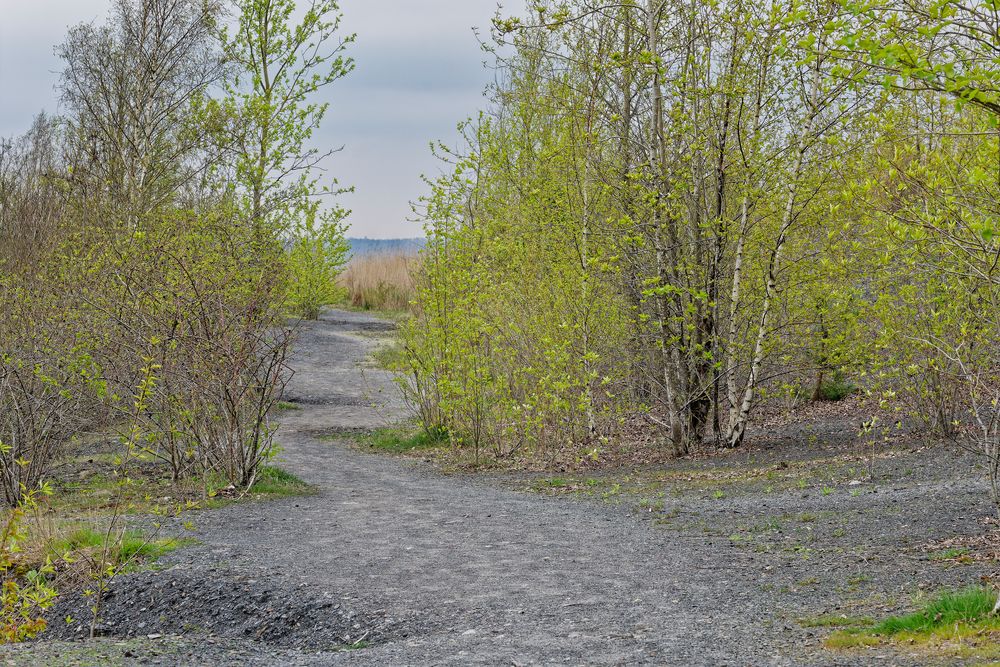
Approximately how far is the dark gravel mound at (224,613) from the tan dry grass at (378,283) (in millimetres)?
30746

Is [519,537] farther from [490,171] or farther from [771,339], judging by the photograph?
[490,171]

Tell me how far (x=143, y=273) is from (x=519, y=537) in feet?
16.8

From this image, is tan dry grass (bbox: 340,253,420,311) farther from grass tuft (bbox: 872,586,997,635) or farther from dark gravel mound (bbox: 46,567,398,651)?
grass tuft (bbox: 872,586,997,635)

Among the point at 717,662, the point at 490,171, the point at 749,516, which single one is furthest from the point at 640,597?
the point at 490,171

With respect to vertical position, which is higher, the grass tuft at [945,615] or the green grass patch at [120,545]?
the grass tuft at [945,615]

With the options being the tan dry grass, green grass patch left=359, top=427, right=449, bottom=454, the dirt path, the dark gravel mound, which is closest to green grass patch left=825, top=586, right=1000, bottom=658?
the dirt path

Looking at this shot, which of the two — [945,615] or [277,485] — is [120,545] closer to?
[277,485]

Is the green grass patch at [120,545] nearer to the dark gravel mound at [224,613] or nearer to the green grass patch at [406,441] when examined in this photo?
the dark gravel mound at [224,613]

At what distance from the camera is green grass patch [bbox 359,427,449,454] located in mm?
14805

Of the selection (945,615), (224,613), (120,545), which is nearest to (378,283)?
(120,545)

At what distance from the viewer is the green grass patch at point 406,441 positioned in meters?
14.8

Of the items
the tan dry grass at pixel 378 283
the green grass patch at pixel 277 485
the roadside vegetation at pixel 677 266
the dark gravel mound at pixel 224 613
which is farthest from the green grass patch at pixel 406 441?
the tan dry grass at pixel 378 283

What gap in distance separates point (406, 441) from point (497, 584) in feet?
28.3

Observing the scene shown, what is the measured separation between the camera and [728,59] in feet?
37.6
